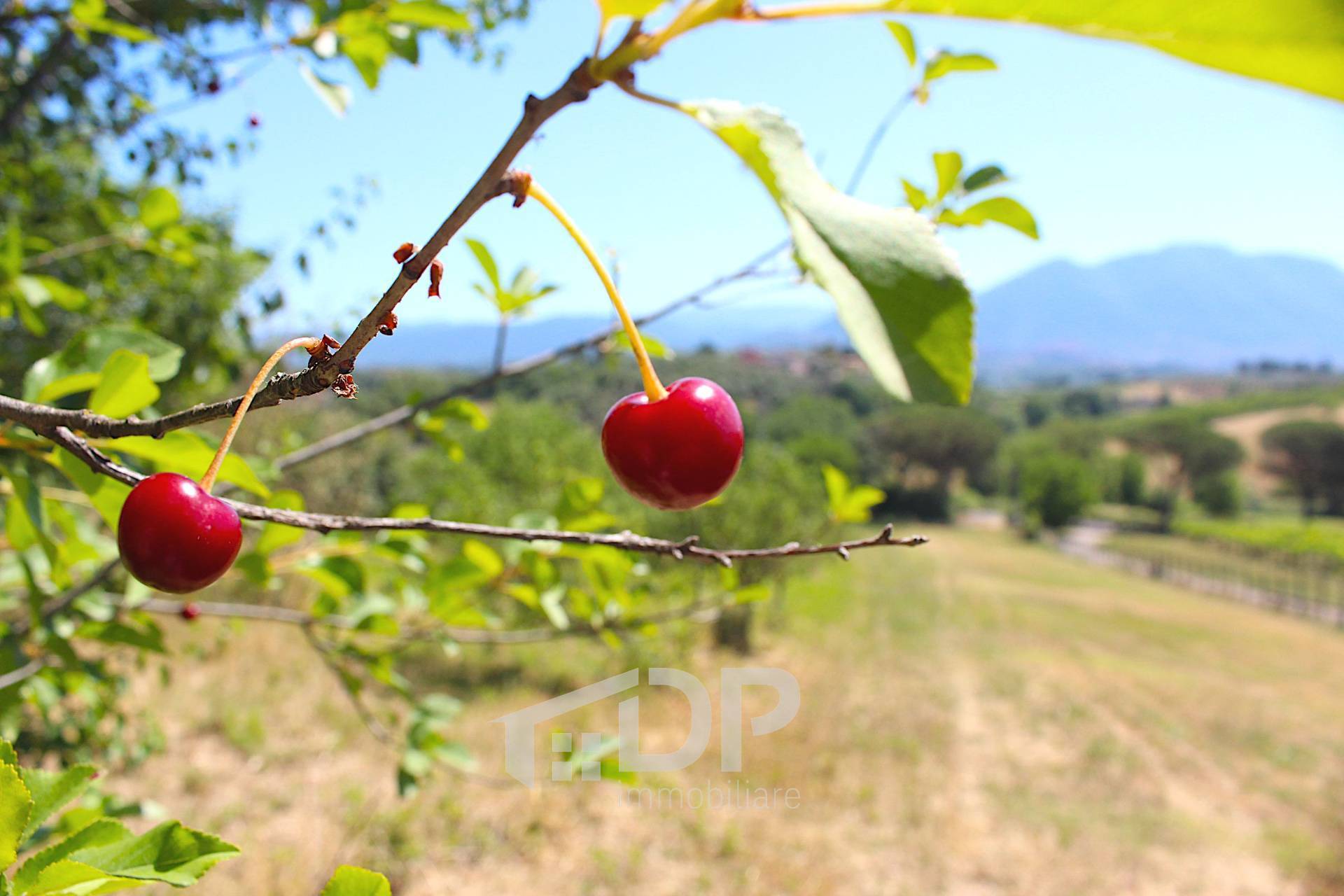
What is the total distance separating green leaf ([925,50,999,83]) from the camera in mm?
1103

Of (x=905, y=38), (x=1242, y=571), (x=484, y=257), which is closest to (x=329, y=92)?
(x=484, y=257)

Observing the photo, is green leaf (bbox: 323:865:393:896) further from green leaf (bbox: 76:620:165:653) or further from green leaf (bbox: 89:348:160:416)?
green leaf (bbox: 76:620:165:653)

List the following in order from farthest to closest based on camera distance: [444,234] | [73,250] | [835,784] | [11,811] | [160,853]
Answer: [835,784] → [73,250] → [160,853] → [11,811] → [444,234]

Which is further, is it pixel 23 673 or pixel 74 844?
pixel 23 673

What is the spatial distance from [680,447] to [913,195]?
0.73 m

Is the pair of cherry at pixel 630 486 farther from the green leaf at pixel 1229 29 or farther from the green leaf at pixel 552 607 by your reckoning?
the green leaf at pixel 552 607

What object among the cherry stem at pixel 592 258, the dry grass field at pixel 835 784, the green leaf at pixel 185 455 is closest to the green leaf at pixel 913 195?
the cherry stem at pixel 592 258

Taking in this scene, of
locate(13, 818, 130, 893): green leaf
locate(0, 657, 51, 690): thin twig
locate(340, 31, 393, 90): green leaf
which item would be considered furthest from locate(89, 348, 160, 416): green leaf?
locate(340, 31, 393, 90): green leaf

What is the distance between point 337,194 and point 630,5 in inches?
135

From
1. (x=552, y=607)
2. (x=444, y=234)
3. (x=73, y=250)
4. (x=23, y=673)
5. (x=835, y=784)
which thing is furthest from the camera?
(x=835, y=784)

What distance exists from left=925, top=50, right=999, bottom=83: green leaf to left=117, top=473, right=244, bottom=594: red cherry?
1066 mm

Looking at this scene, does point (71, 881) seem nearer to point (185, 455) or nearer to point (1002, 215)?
point (185, 455)

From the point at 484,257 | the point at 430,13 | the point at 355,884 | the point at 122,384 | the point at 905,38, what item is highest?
the point at 430,13

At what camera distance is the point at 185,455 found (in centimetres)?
75
